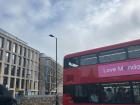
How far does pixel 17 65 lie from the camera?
6072 cm

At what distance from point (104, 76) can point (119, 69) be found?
1.08m

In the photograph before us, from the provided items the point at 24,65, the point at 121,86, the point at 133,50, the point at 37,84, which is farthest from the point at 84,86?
the point at 37,84

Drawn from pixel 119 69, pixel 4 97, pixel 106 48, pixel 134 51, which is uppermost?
pixel 106 48

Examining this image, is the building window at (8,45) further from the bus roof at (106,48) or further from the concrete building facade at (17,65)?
the bus roof at (106,48)

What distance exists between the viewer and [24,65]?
214 feet

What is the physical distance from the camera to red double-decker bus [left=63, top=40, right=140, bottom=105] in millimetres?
11609

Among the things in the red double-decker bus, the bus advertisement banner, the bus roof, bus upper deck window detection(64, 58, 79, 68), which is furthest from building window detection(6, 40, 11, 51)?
the bus advertisement banner

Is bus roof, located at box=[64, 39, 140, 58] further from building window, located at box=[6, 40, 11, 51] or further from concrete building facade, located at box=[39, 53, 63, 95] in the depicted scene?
concrete building facade, located at box=[39, 53, 63, 95]

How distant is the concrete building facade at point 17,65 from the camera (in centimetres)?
5494

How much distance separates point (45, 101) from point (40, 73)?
49051mm

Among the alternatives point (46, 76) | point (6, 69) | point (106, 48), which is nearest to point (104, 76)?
point (106, 48)

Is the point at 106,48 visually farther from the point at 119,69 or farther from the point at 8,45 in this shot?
the point at 8,45

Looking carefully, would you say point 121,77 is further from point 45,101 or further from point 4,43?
point 4,43

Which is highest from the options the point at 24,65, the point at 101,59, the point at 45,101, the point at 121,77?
the point at 24,65
